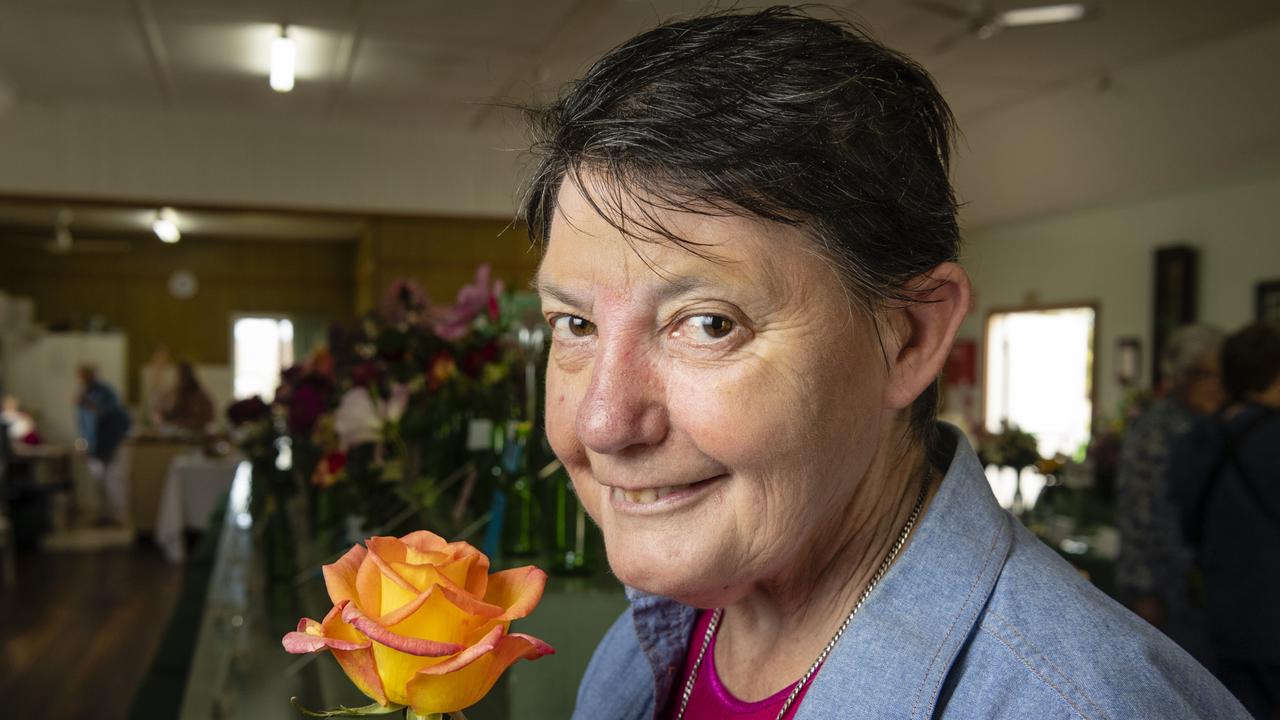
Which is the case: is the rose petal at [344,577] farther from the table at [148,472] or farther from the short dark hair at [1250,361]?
the table at [148,472]

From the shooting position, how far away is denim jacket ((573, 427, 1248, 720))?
647mm

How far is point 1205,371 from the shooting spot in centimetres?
362

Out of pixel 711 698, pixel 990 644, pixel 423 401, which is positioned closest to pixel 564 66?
pixel 423 401

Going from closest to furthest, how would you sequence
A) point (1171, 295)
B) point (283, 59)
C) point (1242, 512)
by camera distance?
point (1242, 512)
point (283, 59)
point (1171, 295)

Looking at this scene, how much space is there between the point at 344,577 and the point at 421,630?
7 centimetres

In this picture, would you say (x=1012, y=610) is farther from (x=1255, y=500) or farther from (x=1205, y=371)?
(x=1205, y=371)

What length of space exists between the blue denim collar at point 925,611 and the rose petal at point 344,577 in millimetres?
338

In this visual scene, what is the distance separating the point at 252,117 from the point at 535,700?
753 centimetres

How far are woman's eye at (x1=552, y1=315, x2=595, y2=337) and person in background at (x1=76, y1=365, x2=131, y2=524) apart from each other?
10874mm

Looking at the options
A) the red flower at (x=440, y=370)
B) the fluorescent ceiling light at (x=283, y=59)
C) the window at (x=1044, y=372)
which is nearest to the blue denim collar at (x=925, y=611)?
the red flower at (x=440, y=370)

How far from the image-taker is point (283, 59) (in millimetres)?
5980

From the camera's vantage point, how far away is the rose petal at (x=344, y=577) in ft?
1.78

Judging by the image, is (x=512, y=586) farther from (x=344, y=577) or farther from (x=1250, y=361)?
(x=1250, y=361)

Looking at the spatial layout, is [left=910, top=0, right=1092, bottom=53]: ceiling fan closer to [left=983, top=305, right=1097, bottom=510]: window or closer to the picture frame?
the picture frame
